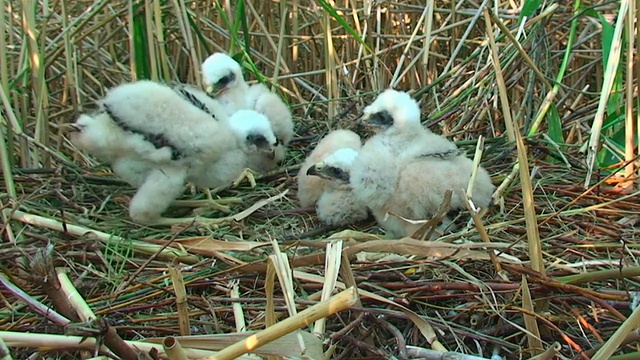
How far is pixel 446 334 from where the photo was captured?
1.80 m

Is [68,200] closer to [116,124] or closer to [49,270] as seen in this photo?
[116,124]

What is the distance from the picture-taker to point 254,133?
3.00m

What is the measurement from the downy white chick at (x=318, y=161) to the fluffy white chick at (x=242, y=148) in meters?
0.23

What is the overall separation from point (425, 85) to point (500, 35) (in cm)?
46

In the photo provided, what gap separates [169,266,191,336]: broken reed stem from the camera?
1726 millimetres

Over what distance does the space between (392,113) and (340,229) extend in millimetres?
486

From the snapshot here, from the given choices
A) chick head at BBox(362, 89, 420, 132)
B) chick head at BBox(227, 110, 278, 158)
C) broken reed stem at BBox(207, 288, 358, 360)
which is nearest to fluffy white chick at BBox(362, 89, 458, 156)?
chick head at BBox(362, 89, 420, 132)

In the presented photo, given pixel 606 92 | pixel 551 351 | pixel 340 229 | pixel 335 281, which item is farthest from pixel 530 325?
pixel 606 92

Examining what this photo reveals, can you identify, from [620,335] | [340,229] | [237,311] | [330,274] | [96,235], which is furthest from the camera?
→ [340,229]

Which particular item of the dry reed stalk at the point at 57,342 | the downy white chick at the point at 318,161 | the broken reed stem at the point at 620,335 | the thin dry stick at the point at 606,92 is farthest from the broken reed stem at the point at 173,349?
the thin dry stick at the point at 606,92

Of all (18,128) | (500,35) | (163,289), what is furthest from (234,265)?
(500,35)

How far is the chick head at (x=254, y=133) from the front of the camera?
2.99m

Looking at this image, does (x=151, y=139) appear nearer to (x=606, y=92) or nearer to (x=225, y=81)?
(x=225, y=81)

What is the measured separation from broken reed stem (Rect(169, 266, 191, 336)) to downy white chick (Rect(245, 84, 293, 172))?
141cm
